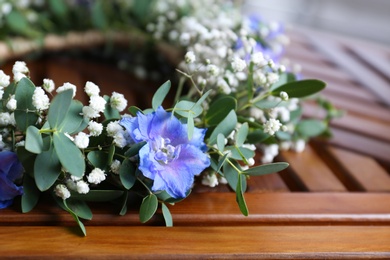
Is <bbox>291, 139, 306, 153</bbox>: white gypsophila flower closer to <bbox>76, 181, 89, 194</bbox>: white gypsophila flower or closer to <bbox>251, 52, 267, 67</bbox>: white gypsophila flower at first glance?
<bbox>251, 52, 267, 67</bbox>: white gypsophila flower

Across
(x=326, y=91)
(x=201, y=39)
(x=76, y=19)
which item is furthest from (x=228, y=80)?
(x=76, y=19)

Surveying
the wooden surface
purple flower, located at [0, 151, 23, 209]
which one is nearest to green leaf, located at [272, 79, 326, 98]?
the wooden surface

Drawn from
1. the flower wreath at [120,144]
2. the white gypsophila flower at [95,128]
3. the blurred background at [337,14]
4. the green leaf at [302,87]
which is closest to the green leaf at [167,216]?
the flower wreath at [120,144]

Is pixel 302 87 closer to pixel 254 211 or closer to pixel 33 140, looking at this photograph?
pixel 254 211

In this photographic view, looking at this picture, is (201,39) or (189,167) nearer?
(189,167)

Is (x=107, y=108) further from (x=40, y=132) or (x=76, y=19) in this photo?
(x=76, y=19)

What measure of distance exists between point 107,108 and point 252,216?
7.7 inches

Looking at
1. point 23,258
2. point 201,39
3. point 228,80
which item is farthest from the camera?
point 201,39

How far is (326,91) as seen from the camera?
1.09 metres

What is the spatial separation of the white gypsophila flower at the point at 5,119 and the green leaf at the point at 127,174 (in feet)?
0.40

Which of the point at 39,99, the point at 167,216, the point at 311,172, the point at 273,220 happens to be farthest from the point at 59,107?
the point at 311,172

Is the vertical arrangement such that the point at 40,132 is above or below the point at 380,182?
above

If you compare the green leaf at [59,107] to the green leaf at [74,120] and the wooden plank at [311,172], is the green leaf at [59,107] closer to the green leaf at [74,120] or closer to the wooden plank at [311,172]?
the green leaf at [74,120]

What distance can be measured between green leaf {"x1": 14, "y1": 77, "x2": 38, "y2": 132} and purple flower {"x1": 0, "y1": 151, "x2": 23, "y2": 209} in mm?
32
